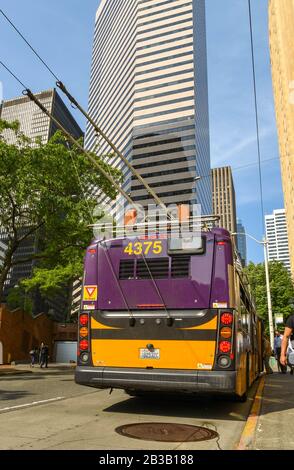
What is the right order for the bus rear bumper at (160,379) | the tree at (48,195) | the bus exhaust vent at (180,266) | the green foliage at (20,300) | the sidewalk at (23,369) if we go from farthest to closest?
the green foliage at (20,300) < the sidewalk at (23,369) < the tree at (48,195) < the bus exhaust vent at (180,266) < the bus rear bumper at (160,379)

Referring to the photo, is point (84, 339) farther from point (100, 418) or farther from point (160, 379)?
point (160, 379)

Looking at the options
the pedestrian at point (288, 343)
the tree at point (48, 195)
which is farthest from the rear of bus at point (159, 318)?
the tree at point (48, 195)

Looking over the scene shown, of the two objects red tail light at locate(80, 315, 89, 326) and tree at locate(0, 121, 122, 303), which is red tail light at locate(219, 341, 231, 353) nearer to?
red tail light at locate(80, 315, 89, 326)

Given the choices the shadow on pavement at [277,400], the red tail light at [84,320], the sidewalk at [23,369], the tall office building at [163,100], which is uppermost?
the tall office building at [163,100]

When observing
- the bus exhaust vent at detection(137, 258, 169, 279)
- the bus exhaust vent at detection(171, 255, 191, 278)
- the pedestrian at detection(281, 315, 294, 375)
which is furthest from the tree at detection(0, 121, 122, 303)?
the pedestrian at detection(281, 315, 294, 375)

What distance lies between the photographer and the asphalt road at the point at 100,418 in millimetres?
5082

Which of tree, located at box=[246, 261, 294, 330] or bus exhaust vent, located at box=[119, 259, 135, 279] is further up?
tree, located at box=[246, 261, 294, 330]

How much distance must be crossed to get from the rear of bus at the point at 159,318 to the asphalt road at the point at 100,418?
0.59 meters

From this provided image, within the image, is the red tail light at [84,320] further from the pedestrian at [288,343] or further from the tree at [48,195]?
the tree at [48,195]

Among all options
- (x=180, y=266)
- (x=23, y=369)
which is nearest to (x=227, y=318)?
(x=180, y=266)

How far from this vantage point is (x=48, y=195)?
850 inches

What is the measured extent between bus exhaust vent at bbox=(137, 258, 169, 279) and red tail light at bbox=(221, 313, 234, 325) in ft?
3.97

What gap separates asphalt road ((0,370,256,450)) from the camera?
508 centimetres
